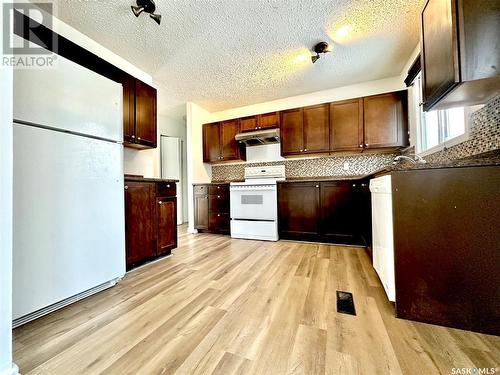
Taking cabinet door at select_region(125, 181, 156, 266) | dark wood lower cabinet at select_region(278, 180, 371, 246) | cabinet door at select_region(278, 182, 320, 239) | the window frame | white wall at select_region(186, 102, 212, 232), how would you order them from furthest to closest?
white wall at select_region(186, 102, 212, 232) < cabinet door at select_region(278, 182, 320, 239) < dark wood lower cabinet at select_region(278, 180, 371, 246) < cabinet door at select_region(125, 181, 156, 266) < the window frame

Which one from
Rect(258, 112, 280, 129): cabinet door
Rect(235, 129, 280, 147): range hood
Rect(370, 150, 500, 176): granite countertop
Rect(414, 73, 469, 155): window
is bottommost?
Rect(370, 150, 500, 176): granite countertop

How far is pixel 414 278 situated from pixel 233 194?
2655 mm

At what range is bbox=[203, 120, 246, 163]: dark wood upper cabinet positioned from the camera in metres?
3.98

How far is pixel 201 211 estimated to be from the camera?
383 centimetres

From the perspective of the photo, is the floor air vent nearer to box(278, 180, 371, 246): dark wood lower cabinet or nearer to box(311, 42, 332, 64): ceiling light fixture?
box(278, 180, 371, 246): dark wood lower cabinet

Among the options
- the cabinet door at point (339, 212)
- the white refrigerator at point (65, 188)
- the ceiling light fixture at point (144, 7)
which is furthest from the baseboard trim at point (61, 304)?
the cabinet door at point (339, 212)

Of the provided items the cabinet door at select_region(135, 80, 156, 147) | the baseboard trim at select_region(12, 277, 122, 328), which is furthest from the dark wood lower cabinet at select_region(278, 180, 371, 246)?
the baseboard trim at select_region(12, 277, 122, 328)

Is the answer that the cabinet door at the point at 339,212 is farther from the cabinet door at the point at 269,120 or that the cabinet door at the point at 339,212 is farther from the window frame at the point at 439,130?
the cabinet door at the point at 269,120

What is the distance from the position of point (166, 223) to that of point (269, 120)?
249 centimetres

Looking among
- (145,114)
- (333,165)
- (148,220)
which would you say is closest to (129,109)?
(145,114)

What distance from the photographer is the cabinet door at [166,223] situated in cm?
231

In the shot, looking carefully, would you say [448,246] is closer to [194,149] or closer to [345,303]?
[345,303]

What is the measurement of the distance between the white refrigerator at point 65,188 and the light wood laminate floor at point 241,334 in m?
0.21

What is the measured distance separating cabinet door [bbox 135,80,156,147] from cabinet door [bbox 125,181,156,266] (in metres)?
0.74
